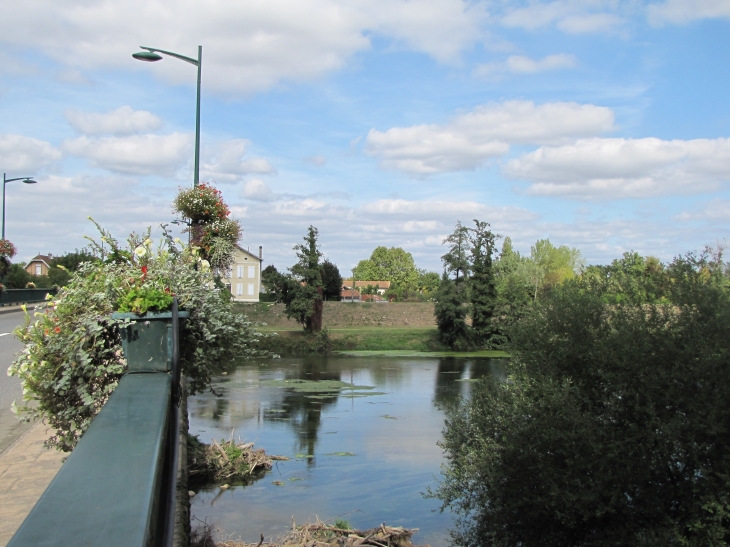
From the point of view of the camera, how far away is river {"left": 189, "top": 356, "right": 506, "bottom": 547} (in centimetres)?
980

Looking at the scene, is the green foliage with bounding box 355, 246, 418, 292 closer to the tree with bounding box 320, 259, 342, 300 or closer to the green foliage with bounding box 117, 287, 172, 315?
the tree with bounding box 320, 259, 342, 300

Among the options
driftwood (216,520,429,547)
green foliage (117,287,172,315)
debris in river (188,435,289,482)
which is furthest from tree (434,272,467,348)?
green foliage (117,287,172,315)

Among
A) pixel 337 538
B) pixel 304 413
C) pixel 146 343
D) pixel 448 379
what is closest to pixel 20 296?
pixel 448 379

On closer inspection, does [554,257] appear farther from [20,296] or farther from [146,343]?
[146,343]

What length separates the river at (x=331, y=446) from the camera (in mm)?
9797

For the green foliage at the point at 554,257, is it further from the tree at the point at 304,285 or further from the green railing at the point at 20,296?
the green railing at the point at 20,296

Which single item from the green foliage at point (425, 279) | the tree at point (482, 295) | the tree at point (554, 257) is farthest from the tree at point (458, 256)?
the green foliage at point (425, 279)

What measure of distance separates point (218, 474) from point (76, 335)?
22.1 feet

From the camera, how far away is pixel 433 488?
449 inches

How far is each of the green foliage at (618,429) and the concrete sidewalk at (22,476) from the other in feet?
14.8

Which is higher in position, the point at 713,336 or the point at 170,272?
the point at 170,272

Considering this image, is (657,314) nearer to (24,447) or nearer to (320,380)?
(24,447)

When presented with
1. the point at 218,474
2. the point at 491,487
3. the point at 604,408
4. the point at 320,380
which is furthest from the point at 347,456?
the point at 320,380

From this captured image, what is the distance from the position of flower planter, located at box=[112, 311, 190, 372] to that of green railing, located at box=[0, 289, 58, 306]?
35803mm
